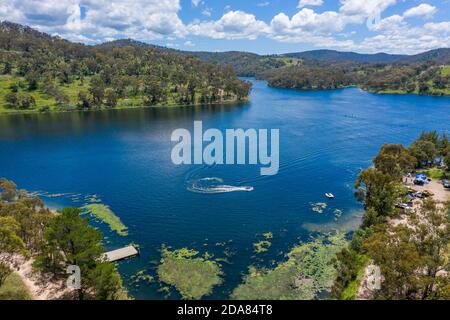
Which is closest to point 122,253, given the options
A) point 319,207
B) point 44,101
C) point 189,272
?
point 189,272

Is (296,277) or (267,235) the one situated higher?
(267,235)

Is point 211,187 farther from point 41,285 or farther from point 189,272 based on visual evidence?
point 41,285

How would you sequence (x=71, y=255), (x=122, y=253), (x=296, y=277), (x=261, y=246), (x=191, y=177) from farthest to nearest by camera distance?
(x=191, y=177) < (x=261, y=246) < (x=122, y=253) < (x=296, y=277) < (x=71, y=255)

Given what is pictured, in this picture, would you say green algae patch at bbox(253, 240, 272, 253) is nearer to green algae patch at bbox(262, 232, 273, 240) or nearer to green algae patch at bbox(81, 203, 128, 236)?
green algae patch at bbox(262, 232, 273, 240)

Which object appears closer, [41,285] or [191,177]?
[41,285]

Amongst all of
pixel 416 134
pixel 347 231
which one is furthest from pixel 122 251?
pixel 416 134
